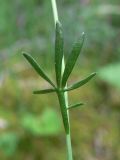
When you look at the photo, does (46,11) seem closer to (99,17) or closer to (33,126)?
(99,17)

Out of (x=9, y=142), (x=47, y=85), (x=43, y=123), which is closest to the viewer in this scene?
(x=9, y=142)

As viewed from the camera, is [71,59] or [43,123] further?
[43,123]

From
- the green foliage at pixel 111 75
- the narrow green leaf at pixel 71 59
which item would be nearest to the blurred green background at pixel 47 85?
the green foliage at pixel 111 75

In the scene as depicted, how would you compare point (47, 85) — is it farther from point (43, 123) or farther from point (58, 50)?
point (58, 50)

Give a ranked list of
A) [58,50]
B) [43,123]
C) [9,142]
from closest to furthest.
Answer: [58,50] < [9,142] < [43,123]

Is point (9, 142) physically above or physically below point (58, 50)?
below

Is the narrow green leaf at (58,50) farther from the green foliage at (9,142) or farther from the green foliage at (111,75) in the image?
the green foliage at (111,75)

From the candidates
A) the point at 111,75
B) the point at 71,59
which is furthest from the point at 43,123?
the point at 71,59

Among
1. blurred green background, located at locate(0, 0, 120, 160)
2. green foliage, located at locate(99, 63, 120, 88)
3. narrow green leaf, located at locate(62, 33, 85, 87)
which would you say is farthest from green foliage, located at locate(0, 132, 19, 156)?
narrow green leaf, located at locate(62, 33, 85, 87)
